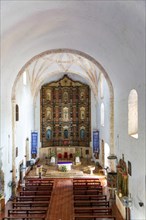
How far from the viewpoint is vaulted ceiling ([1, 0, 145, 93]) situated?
875 cm

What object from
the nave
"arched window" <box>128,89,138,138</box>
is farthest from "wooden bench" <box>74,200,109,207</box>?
"arched window" <box>128,89,138,138</box>

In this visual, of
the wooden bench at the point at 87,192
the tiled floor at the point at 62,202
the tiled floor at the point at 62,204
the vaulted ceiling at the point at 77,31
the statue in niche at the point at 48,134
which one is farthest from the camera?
the statue in niche at the point at 48,134

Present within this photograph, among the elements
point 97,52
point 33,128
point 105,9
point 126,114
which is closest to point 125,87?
point 126,114

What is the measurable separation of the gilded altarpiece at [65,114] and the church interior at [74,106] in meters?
0.11

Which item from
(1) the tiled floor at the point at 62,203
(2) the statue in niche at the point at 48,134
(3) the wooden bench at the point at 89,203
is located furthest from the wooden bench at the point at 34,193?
(2) the statue in niche at the point at 48,134

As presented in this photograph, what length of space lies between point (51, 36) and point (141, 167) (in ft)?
26.0

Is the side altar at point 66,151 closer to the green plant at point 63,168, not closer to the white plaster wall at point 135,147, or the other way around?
the green plant at point 63,168

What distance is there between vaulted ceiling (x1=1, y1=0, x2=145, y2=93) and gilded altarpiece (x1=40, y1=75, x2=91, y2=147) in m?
13.0

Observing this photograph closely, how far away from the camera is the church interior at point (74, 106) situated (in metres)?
9.96

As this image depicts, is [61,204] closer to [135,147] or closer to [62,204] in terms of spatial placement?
[62,204]

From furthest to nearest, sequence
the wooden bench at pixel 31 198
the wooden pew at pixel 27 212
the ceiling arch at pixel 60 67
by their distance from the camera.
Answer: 1. the ceiling arch at pixel 60 67
2. the wooden bench at pixel 31 198
3. the wooden pew at pixel 27 212

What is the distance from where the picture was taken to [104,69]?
58.5 ft

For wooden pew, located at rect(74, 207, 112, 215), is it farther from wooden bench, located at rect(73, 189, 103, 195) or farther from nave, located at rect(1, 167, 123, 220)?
wooden bench, located at rect(73, 189, 103, 195)

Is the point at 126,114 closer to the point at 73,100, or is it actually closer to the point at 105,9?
the point at 105,9
